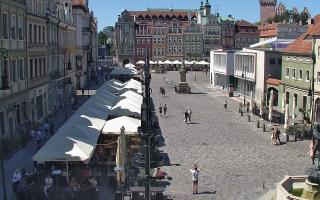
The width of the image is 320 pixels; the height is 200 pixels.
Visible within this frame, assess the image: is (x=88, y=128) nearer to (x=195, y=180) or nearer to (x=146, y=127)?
(x=195, y=180)

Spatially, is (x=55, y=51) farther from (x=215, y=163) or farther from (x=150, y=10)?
(x=150, y=10)

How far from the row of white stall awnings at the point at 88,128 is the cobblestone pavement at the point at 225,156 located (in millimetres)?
3264

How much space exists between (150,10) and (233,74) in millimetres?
73741

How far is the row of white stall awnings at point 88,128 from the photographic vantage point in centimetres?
2073

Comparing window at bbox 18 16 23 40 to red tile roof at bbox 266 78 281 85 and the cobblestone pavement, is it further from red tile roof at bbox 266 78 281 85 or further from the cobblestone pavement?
red tile roof at bbox 266 78 281 85

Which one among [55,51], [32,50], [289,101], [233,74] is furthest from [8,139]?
[233,74]

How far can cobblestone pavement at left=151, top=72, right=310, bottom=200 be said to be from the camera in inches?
871

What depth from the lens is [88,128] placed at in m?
25.0

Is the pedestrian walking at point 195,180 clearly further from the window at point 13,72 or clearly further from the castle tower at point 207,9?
the castle tower at point 207,9

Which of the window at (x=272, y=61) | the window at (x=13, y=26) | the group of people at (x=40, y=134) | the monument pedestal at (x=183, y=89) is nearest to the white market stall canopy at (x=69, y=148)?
the group of people at (x=40, y=134)

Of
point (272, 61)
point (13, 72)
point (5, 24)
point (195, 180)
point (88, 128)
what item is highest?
point (5, 24)

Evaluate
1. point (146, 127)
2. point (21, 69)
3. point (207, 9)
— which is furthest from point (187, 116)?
point (207, 9)

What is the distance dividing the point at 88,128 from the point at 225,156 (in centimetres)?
853

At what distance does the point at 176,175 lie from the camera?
79.9 ft
